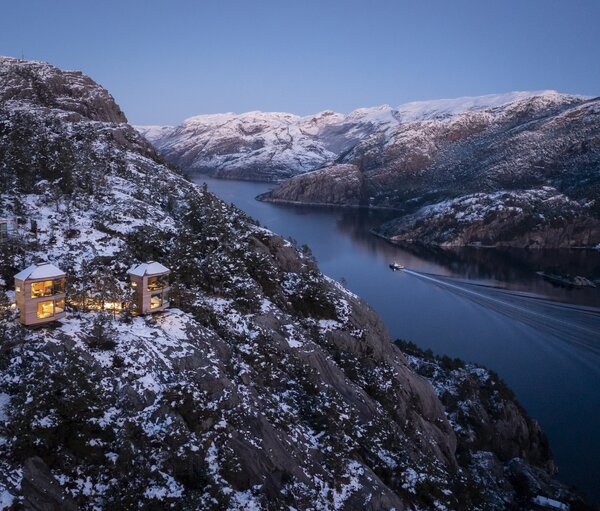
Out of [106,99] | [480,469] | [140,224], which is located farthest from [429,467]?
[106,99]

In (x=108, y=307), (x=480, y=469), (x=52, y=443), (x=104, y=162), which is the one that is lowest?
(x=480, y=469)

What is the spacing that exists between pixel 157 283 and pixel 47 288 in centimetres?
650

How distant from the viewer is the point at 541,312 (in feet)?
288

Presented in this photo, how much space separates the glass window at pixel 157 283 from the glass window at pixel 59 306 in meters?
5.01

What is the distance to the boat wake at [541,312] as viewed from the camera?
77.1m

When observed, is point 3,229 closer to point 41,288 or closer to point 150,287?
point 41,288

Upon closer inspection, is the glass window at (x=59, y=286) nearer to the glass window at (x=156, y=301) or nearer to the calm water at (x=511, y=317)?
the glass window at (x=156, y=301)

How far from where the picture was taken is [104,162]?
5572 centimetres

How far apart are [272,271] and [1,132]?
40.3m

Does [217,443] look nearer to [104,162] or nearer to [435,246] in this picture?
[104,162]

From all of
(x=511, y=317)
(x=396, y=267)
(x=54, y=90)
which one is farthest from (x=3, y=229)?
(x=396, y=267)

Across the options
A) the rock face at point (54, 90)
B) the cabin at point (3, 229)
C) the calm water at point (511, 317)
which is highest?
the rock face at point (54, 90)

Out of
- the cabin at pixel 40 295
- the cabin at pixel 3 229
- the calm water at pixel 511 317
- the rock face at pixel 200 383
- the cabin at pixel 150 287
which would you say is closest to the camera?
the rock face at pixel 200 383

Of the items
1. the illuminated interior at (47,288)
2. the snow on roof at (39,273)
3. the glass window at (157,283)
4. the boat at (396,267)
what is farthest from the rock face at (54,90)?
the boat at (396,267)
